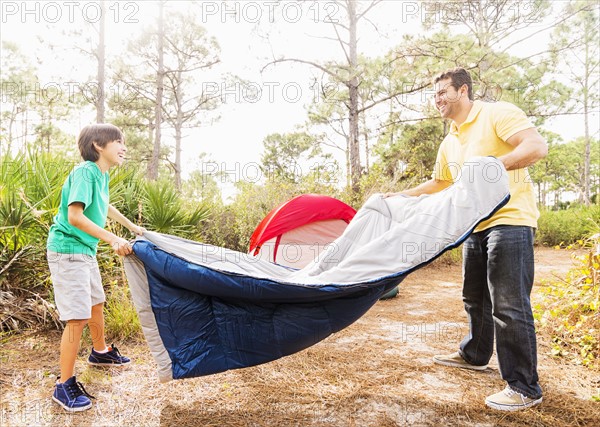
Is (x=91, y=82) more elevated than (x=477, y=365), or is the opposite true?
(x=91, y=82)

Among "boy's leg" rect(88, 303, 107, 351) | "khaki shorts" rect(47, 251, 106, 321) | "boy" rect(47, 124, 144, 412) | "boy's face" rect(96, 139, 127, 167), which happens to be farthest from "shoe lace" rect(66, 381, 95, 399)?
"boy's face" rect(96, 139, 127, 167)

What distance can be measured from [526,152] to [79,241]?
216 cm

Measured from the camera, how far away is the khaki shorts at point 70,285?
79.0 inches

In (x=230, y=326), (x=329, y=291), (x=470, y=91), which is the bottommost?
(x=230, y=326)

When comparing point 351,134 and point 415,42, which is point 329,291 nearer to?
point 351,134

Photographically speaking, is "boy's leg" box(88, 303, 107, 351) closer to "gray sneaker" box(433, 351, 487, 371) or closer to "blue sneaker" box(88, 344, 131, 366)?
"blue sneaker" box(88, 344, 131, 366)

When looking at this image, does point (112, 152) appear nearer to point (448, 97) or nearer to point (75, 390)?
point (75, 390)

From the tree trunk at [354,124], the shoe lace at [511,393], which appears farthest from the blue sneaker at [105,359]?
the tree trunk at [354,124]

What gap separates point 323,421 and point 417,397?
539mm

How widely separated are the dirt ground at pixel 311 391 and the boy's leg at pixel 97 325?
156 mm

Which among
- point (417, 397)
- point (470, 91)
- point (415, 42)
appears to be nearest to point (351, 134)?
point (415, 42)

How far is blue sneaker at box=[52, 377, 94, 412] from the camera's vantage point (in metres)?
1.92

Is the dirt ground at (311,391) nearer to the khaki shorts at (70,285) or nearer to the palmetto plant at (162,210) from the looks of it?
the khaki shorts at (70,285)

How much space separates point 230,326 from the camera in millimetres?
1890
